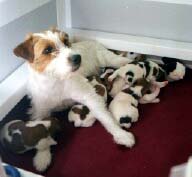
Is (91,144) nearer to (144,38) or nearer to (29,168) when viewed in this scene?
(29,168)

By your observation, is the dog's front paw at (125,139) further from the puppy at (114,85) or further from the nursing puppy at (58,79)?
the puppy at (114,85)

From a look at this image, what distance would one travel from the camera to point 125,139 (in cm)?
149

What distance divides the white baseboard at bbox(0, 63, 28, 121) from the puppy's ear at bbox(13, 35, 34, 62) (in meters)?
0.25

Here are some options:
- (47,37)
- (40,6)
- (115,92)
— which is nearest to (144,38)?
(115,92)

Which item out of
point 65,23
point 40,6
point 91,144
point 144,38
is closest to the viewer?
point 91,144

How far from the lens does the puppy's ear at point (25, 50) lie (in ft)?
4.63

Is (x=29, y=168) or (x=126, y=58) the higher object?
(x=126, y=58)

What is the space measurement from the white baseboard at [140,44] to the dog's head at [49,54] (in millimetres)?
651

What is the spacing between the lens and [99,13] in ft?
6.94

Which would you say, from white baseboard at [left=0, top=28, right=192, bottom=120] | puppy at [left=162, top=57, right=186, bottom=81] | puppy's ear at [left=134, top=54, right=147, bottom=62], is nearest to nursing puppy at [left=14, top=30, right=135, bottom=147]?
white baseboard at [left=0, top=28, right=192, bottom=120]

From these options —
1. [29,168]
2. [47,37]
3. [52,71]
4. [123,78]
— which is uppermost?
[47,37]

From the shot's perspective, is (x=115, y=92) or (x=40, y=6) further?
(x=40, y=6)

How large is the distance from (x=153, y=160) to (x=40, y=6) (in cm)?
110

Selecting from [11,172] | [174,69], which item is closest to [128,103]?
[174,69]
